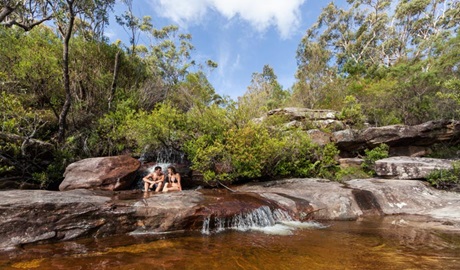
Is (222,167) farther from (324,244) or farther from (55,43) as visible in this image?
(55,43)

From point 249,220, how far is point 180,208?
2.08 metres

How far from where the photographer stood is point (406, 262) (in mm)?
4426

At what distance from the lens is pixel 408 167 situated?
1215cm

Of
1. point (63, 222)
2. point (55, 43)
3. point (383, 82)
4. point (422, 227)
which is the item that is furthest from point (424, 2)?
point (63, 222)

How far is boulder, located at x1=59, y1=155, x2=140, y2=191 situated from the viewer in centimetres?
971

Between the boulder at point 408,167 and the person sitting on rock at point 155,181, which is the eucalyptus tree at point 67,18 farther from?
the boulder at point 408,167

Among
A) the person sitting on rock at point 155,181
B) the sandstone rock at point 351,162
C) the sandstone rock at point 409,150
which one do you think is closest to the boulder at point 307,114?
the sandstone rock at point 351,162

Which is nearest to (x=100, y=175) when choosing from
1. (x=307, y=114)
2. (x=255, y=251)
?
(x=255, y=251)

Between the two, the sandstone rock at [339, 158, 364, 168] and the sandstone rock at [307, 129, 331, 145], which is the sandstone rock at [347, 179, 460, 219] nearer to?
the sandstone rock at [339, 158, 364, 168]

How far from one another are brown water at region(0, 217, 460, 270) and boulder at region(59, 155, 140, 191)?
4537 mm

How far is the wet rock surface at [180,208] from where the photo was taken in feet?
18.4

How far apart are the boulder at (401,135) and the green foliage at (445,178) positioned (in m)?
3.94

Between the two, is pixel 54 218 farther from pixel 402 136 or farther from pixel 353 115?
pixel 353 115

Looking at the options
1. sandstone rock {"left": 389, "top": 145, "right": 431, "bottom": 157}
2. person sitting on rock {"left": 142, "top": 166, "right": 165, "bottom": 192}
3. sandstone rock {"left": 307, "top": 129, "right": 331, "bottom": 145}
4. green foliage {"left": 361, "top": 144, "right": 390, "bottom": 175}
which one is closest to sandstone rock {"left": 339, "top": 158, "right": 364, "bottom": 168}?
green foliage {"left": 361, "top": 144, "right": 390, "bottom": 175}
